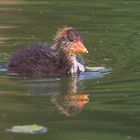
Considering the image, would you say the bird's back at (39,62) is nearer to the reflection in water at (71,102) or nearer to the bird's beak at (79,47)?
the bird's beak at (79,47)

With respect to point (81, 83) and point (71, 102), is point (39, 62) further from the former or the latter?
point (71, 102)

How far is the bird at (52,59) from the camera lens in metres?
12.3

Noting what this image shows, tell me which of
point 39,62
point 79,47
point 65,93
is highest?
point 79,47

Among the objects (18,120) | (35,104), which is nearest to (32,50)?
(35,104)

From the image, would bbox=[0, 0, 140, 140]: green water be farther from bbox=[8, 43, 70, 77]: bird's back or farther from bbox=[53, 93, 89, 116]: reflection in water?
bbox=[8, 43, 70, 77]: bird's back

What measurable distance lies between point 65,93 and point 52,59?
1599mm

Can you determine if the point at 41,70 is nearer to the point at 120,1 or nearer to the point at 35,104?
the point at 35,104

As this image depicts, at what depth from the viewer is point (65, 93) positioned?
11.1 m

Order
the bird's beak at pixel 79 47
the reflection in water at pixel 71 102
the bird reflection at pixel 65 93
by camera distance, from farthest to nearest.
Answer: the bird's beak at pixel 79 47 < the bird reflection at pixel 65 93 < the reflection in water at pixel 71 102

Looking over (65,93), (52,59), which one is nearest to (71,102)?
(65,93)

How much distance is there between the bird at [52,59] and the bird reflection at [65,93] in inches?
12.8

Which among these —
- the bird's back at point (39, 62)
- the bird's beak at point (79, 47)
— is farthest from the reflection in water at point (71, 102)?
the bird's beak at point (79, 47)

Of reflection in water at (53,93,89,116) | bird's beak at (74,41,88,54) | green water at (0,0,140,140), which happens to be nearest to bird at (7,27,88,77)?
bird's beak at (74,41,88,54)

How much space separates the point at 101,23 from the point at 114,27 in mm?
430
